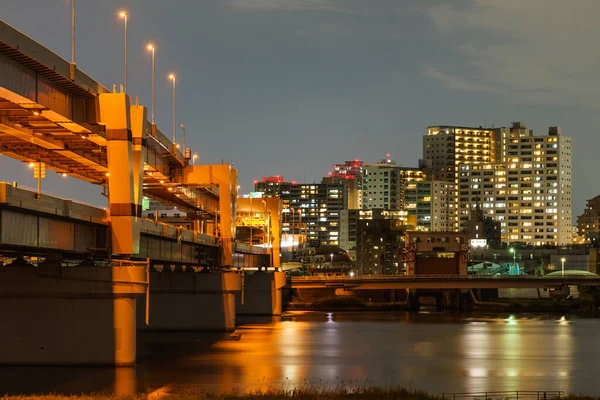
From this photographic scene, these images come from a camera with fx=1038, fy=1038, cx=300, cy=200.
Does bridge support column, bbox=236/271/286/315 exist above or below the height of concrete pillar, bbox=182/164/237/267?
below

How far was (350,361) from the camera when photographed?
223 feet

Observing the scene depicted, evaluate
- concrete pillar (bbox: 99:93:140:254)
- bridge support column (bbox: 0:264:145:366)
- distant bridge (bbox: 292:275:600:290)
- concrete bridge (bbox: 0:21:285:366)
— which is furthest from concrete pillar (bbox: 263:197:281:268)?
bridge support column (bbox: 0:264:145:366)

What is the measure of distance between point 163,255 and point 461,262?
103 meters

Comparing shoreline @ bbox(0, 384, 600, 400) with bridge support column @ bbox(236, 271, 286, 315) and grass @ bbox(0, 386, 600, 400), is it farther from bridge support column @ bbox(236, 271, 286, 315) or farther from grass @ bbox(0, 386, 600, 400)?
bridge support column @ bbox(236, 271, 286, 315)

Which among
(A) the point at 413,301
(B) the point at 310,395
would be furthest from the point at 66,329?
(A) the point at 413,301

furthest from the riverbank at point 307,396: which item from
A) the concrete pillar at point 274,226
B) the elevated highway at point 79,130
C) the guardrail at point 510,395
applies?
the concrete pillar at point 274,226

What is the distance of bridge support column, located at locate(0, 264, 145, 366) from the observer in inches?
2090

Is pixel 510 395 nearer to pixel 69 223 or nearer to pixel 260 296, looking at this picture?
pixel 69 223

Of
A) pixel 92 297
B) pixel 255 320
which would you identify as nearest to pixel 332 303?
pixel 255 320

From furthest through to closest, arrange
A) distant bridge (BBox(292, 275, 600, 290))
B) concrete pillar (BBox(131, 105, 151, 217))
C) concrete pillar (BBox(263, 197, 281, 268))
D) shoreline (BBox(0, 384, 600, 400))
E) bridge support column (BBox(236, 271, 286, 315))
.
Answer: distant bridge (BBox(292, 275, 600, 290))
concrete pillar (BBox(263, 197, 281, 268))
bridge support column (BBox(236, 271, 286, 315))
concrete pillar (BBox(131, 105, 151, 217))
shoreline (BBox(0, 384, 600, 400))

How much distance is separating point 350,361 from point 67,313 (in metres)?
21.9

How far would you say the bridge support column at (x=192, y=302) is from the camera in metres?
90.0

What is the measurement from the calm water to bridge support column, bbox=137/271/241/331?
2.52 metres

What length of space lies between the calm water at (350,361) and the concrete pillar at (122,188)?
274 inches
